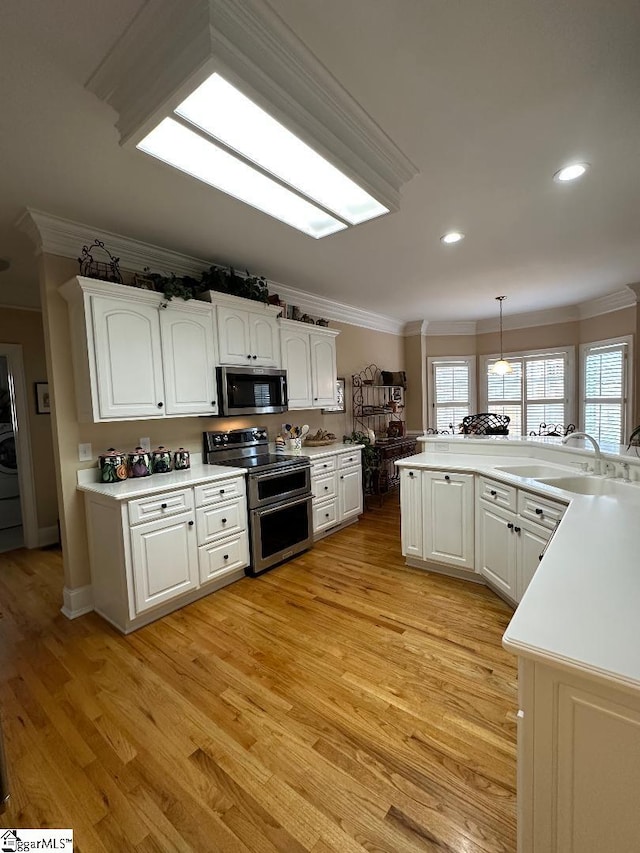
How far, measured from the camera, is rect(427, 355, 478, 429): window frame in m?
6.77

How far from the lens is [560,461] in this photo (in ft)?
9.44

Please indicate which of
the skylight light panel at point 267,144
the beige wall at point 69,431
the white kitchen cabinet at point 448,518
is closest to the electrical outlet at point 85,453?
the beige wall at point 69,431

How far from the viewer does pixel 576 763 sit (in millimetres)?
846

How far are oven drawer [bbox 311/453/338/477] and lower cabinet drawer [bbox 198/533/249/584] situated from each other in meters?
1.03

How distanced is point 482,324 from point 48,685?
708 centimetres

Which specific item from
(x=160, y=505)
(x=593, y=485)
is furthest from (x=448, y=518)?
(x=160, y=505)

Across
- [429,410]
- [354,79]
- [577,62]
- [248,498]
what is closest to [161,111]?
[354,79]

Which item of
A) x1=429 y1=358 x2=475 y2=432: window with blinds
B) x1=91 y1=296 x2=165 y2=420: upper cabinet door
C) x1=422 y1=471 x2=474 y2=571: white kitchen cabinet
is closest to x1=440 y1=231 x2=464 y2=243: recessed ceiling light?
x1=422 y1=471 x2=474 y2=571: white kitchen cabinet

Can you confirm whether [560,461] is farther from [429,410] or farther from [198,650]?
[429,410]

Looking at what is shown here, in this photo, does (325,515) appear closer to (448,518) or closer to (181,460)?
(448,518)

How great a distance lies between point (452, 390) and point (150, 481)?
218 inches

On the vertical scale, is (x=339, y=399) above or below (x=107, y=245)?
below

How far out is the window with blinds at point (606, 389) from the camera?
5.16m

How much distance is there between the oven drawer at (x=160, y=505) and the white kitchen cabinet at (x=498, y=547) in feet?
7.03
